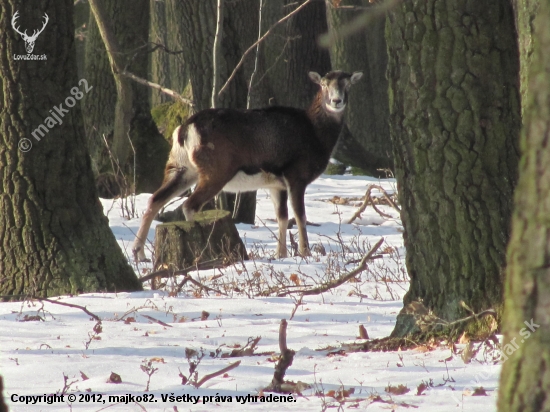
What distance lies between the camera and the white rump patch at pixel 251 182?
10.8m

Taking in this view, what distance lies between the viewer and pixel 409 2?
15.9 feet

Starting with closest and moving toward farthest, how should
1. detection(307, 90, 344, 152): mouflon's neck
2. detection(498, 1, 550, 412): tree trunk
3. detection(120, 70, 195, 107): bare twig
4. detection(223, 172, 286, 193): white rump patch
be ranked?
detection(498, 1, 550, 412): tree trunk → detection(120, 70, 195, 107): bare twig → detection(223, 172, 286, 193): white rump patch → detection(307, 90, 344, 152): mouflon's neck

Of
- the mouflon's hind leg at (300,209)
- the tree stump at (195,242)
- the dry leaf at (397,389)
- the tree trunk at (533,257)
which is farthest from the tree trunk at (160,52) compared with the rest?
the tree trunk at (533,257)

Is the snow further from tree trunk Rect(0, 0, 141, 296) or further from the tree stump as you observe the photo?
the tree stump

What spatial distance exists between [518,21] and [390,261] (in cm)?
366

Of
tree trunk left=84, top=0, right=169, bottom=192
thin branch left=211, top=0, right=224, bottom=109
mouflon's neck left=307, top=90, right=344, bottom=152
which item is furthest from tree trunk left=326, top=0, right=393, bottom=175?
thin branch left=211, top=0, right=224, bottom=109

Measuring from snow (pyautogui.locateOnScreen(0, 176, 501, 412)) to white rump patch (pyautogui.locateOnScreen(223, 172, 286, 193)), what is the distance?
8.64 feet

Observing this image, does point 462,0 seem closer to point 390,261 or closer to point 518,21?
point 518,21

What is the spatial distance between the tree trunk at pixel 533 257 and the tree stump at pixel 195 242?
6686 millimetres

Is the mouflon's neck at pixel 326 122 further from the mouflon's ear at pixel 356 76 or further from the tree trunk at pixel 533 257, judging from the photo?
the tree trunk at pixel 533 257

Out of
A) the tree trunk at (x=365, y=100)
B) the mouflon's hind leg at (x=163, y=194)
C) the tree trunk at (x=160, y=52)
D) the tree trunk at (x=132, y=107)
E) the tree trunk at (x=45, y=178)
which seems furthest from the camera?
the tree trunk at (x=160, y=52)

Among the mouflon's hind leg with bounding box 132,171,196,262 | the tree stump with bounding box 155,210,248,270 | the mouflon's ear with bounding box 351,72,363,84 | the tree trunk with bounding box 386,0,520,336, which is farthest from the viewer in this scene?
the mouflon's ear with bounding box 351,72,363,84

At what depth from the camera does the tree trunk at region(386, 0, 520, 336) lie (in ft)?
15.6

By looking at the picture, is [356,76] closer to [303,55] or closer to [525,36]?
[525,36]
